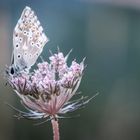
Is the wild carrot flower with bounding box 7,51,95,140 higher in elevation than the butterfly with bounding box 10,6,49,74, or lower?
lower

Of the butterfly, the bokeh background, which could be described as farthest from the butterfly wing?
the bokeh background

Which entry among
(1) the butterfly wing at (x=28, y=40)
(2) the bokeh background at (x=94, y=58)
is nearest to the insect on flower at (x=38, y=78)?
(1) the butterfly wing at (x=28, y=40)

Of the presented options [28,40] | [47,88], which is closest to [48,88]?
[47,88]

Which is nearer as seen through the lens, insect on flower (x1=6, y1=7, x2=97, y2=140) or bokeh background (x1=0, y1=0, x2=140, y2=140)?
insect on flower (x1=6, y1=7, x2=97, y2=140)

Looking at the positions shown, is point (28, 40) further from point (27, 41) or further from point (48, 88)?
point (48, 88)

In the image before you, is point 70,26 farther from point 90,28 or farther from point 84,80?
point 84,80

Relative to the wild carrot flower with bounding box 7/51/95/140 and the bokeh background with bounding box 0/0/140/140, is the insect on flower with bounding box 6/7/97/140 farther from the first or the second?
the bokeh background with bounding box 0/0/140/140

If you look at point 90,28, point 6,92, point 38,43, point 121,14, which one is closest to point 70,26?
point 90,28
